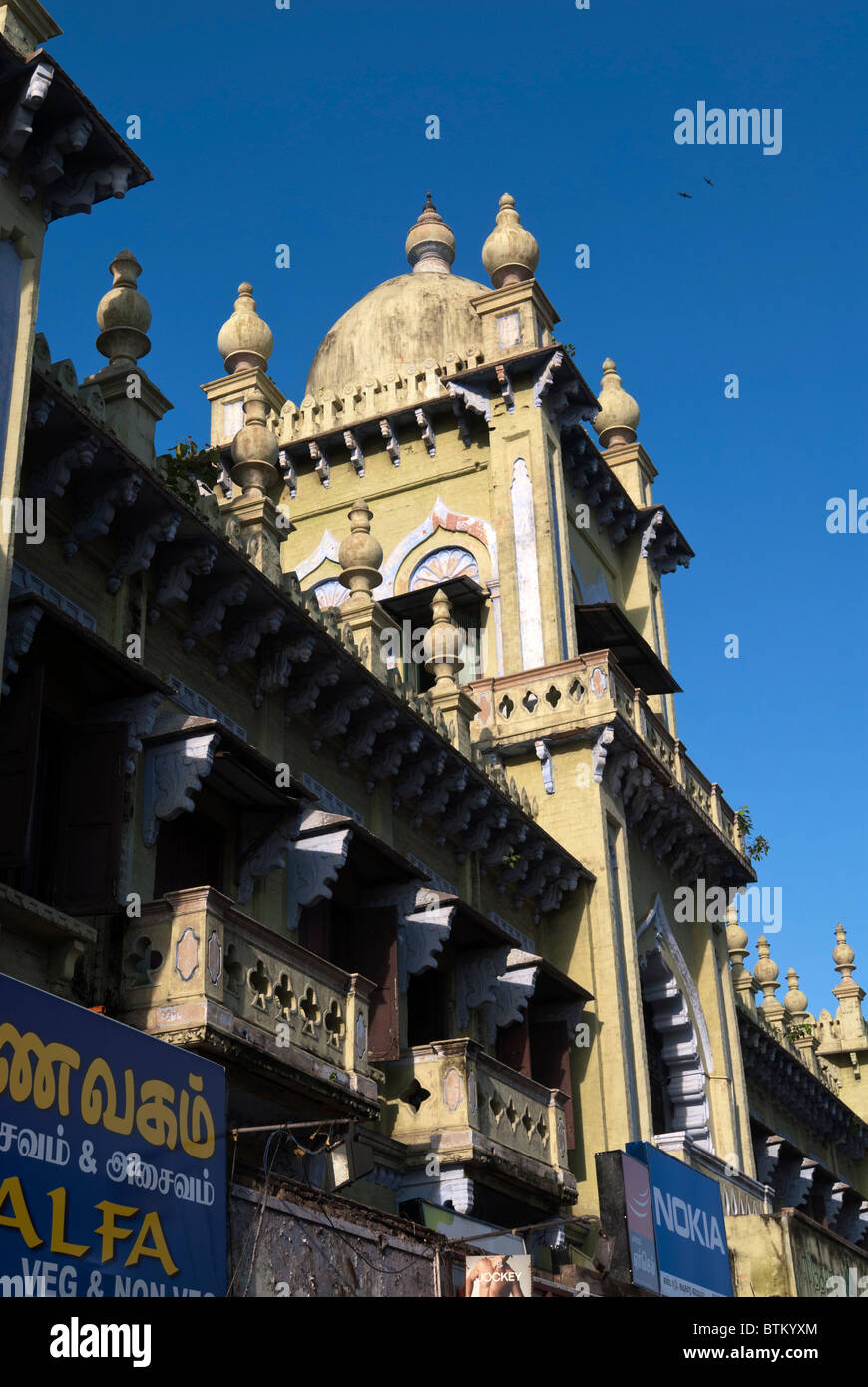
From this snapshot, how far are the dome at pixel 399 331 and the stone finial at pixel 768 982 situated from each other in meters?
18.0

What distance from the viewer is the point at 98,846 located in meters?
12.9

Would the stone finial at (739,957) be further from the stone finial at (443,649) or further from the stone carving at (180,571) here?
the stone carving at (180,571)

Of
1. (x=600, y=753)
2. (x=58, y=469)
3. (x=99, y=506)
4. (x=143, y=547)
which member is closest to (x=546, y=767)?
(x=600, y=753)

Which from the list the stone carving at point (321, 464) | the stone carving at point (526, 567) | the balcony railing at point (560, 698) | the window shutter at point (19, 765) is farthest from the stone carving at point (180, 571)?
the stone carving at point (321, 464)

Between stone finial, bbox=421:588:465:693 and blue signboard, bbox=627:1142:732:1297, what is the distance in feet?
21.9

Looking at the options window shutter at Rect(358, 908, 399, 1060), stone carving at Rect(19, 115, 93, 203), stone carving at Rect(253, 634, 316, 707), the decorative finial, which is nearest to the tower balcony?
window shutter at Rect(358, 908, 399, 1060)

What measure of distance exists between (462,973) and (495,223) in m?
14.4

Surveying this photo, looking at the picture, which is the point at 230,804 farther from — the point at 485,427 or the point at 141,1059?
the point at 485,427

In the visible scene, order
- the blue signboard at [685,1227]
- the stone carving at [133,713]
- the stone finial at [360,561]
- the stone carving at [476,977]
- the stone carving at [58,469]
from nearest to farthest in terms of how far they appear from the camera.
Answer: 1. the stone carving at [133,713]
2. the stone carving at [58,469]
3. the blue signboard at [685,1227]
4. the stone carving at [476,977]
5. the stone finial at [360,561]

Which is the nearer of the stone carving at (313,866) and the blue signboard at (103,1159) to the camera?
the blue signboard at (103,1159)

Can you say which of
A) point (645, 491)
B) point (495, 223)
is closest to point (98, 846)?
point (495, 223)

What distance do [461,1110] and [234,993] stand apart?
14.6ft

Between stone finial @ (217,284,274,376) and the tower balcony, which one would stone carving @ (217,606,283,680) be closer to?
the tower balcony

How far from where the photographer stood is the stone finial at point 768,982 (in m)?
39.8
